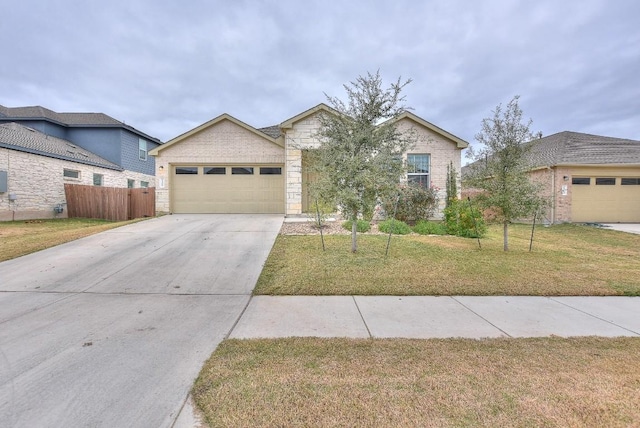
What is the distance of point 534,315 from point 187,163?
14.9 metres

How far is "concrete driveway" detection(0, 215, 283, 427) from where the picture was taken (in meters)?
2.37

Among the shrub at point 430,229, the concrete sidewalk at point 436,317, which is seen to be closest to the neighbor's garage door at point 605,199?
the shrub at point 430,229

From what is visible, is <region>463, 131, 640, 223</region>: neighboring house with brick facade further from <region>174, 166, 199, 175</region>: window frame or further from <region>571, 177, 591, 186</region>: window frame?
<region>174, 166, 199, 175</region>: window frame

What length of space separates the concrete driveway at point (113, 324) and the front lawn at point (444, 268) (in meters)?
0.92

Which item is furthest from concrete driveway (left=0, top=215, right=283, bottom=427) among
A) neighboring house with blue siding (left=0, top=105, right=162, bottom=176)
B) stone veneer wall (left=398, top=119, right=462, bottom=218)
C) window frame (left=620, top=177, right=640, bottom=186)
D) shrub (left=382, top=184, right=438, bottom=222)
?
window frame (left=620, top=177, right=640, bottom=186)

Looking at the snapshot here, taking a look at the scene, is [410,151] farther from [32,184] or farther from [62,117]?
[62,117]

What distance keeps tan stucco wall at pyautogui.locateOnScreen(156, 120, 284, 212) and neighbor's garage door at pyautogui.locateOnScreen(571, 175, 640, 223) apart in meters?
16.0

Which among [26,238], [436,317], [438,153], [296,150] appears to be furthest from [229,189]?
[436,317]

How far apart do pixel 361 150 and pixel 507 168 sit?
14.2 feet

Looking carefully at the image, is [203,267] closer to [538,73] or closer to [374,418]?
[374,418]

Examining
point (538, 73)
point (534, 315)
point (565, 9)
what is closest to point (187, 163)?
point (534, 315)

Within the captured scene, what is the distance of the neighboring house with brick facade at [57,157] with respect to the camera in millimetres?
13461

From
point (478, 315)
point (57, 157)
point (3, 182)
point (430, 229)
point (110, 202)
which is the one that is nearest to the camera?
point (478, 315)

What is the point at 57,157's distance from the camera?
1552cm
